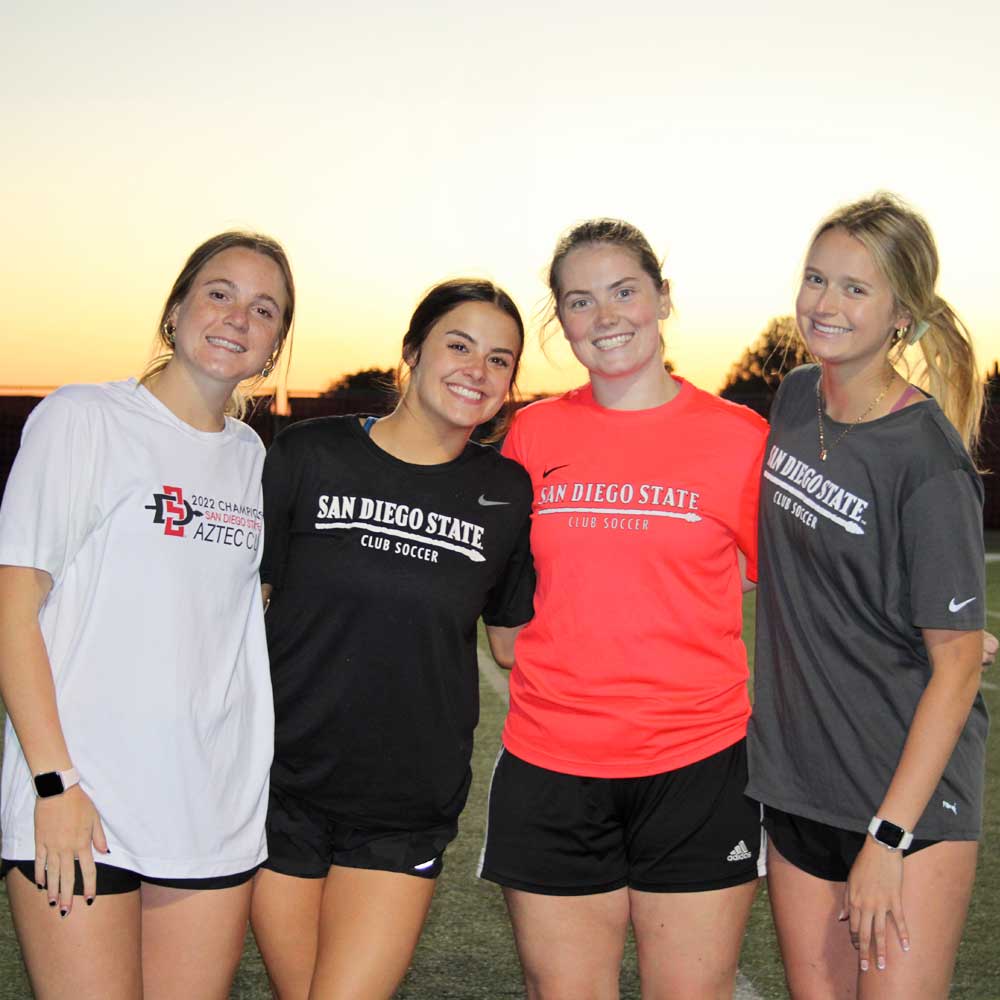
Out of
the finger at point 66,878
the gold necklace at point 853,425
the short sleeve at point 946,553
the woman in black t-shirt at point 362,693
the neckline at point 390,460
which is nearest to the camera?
the finger at point 66,878

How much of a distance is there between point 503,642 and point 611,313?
2.97ft

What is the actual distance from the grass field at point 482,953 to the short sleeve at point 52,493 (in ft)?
6.99

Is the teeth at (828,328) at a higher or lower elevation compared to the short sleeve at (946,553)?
higher

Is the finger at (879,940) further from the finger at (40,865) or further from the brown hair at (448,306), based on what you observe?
the finger at (40,865)

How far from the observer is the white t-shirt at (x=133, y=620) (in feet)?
7.71

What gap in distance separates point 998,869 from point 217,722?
3.78m

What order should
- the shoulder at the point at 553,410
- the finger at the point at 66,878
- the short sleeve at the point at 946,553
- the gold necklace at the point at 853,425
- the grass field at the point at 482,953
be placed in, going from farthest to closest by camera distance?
the grass field at the point at 482,953 < the shoulder at the point at 553,410 < the gold necklace at the point at 853,425 < the short sleeve at the point at 946,553 < the finger at the point at 66,878

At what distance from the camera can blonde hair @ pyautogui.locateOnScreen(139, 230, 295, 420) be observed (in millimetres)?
2801

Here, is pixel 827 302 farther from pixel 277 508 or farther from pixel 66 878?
pixel 66 878

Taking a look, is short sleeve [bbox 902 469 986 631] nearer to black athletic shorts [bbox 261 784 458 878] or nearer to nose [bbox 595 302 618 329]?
nose [bbox 595 302 618 329]

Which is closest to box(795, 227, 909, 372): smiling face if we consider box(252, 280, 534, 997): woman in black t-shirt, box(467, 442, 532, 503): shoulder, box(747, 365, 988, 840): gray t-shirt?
box(747, 365, 988, 840): gray t-shirt

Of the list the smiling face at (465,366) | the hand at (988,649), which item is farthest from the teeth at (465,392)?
the hand at (988,649)

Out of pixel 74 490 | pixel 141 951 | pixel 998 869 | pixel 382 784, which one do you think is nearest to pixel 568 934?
pixel 382 784

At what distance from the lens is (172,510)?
8.08ft
